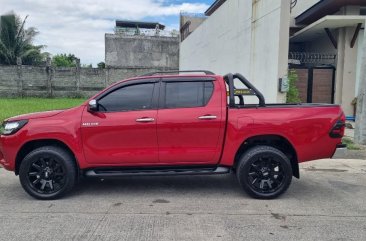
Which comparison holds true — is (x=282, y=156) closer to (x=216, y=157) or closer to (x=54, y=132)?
(x=216, y=157)

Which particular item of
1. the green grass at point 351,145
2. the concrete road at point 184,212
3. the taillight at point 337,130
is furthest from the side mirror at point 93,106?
the green grass at point 351,145

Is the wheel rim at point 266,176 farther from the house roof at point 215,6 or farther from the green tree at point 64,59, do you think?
the green tree at point 64,59

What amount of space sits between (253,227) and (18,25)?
35.3 m

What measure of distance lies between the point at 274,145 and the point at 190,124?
1359 mm

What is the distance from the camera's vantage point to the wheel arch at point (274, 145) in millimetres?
5547

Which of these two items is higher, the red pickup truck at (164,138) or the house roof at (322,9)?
the house roof at (322,9)

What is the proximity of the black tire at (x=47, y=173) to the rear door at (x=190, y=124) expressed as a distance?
4.32ft

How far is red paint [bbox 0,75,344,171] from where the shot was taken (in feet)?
17.7

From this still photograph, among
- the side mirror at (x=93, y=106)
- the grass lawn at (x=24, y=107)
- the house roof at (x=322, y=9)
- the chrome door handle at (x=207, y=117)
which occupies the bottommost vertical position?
the grass lawn at (x=24, y=107)

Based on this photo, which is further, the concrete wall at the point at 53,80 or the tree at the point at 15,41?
the tree at the point at 15,41

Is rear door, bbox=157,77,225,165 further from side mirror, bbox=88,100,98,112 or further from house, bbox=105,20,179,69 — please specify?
house, bbox=105,20,179,69

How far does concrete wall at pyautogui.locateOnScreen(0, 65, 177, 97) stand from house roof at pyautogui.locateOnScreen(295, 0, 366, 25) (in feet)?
55.9

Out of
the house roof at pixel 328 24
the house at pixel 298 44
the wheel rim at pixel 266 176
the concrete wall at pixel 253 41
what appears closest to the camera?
the wheel rim at pixel 266 176

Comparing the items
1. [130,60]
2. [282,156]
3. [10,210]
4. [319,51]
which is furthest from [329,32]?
[130,60]
